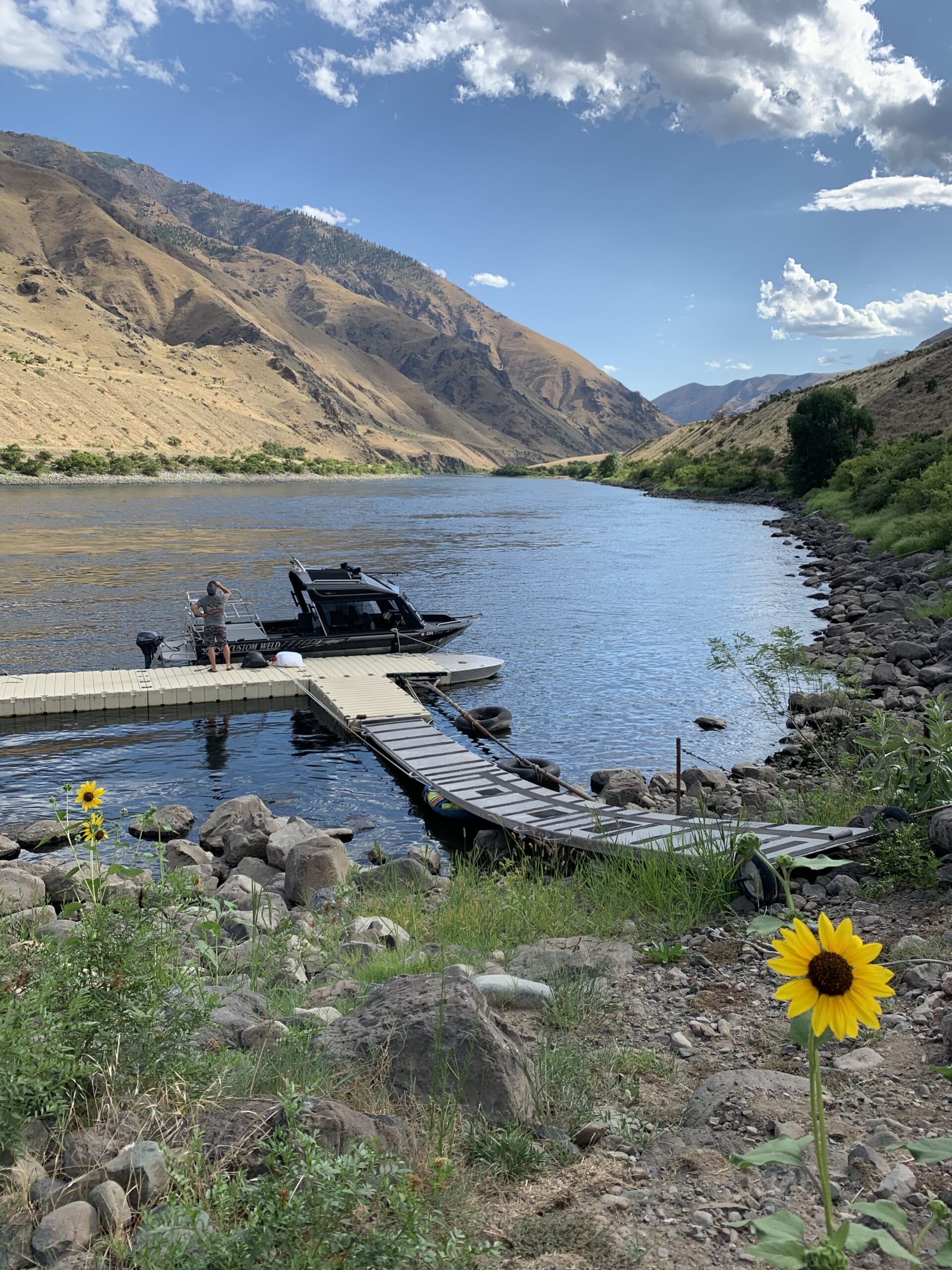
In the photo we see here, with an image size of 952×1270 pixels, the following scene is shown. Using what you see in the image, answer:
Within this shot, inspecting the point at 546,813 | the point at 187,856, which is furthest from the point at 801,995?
the point at 187,856

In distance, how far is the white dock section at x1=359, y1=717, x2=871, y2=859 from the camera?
27.0 ft

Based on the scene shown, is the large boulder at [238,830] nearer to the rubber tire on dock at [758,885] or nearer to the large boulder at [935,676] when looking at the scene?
the rubber tire on dock at [758,885]

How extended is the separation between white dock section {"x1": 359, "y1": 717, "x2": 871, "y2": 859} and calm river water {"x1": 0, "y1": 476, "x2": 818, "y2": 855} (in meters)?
0.63

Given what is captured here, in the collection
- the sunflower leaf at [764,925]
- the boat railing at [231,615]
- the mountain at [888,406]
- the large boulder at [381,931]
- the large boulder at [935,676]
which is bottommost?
the large boulder at [381,931]

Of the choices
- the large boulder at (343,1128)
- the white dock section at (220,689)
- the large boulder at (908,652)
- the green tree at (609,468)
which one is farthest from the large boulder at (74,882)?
the green tree at (609,468)

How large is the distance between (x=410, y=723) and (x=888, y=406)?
7849cm

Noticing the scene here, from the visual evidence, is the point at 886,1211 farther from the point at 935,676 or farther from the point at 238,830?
the point at 935,676

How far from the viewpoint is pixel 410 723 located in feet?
56.1

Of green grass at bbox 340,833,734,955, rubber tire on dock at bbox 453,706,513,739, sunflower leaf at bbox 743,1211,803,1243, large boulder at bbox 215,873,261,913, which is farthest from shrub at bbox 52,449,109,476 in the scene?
sunflower leaf at bbox 743,1211,803,1243

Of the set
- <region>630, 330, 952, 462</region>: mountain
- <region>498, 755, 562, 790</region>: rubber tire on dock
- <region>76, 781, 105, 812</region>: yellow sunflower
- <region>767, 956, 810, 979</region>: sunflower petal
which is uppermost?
<region>630, 330, 952, 462</region>: mountain

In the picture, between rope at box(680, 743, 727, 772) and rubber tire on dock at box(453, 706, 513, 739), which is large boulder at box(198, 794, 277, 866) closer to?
rubber tire on dock at box(453, 706, 513, 739)

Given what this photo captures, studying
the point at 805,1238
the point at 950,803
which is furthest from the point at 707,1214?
the point at 950,803

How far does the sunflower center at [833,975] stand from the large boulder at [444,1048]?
6.36ft

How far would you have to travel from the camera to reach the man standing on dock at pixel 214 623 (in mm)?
19750
